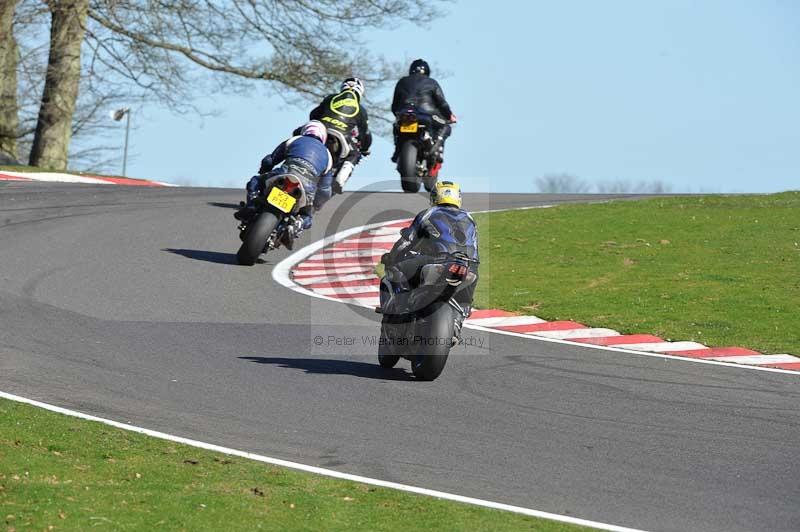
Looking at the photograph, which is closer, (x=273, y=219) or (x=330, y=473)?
(x=330, y=473)

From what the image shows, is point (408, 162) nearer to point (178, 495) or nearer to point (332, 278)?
point (332, 278)

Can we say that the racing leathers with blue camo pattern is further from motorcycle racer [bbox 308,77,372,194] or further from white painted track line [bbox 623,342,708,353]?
motorcycle racer [bbox 308,77,372,194]

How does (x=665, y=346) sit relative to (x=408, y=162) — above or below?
below

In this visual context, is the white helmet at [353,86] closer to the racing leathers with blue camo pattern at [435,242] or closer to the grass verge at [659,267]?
the grass verge at [659,267]

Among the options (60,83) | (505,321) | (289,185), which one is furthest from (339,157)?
(60,83)

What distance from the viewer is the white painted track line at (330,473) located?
661 centimetres

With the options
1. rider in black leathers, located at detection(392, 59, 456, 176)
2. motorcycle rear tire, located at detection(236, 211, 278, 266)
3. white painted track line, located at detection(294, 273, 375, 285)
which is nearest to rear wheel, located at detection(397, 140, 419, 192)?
rider in black leathers, located at detection(392, 59, 456, 176)

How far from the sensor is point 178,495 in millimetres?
6477

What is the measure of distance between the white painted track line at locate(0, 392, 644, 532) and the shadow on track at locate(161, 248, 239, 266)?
6426mm

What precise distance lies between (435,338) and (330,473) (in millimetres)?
2300

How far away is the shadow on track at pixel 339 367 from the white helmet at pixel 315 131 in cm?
475

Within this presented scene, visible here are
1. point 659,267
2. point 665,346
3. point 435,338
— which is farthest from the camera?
point 659,267

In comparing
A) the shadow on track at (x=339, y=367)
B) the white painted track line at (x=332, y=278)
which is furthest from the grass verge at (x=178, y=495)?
the white painted track line at (x=332, y=278)

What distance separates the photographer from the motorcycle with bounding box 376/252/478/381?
9320 mm
